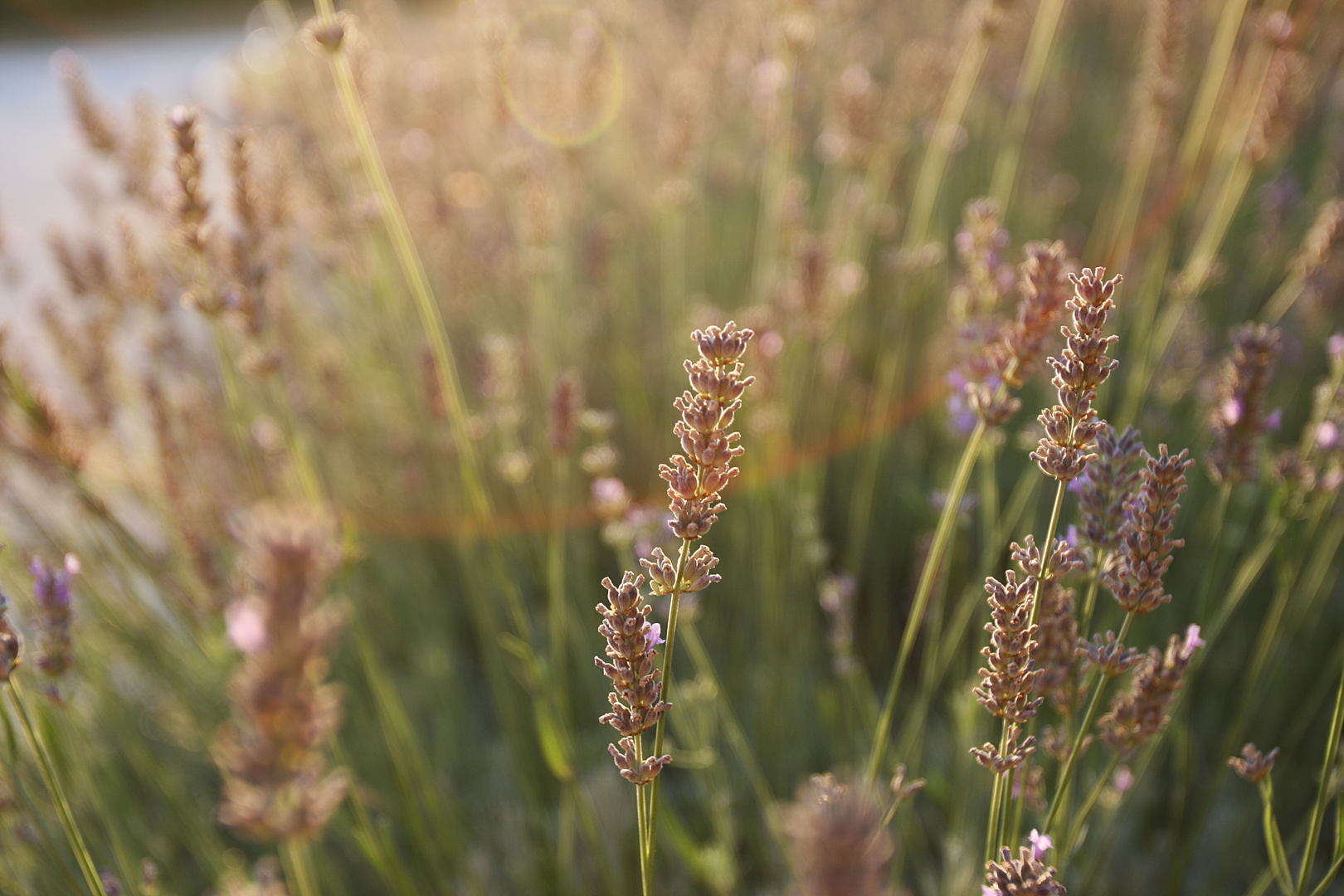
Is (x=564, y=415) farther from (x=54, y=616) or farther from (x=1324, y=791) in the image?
(x=1324, y=791)

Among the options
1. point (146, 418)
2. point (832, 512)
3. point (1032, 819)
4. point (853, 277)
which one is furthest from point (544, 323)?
point (1032, 819)

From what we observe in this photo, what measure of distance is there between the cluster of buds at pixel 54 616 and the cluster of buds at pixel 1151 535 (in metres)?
1.00

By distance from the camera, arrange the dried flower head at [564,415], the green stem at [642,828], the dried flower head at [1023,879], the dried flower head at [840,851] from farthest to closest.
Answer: the dried flower head at [564,415], the green stem at [642,828], the dried flower head at [1023,879], the dried flower head at [840,851]

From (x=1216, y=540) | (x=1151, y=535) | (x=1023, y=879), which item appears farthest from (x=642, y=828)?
(x=1216, y=540)

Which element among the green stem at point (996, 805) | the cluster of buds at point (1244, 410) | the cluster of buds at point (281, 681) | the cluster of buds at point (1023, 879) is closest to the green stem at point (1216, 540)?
the cluster of buds at point (1244, 410)

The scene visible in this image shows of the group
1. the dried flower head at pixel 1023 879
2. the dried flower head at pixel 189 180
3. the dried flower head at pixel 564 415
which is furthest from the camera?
the dried flower head at pixel 564 415

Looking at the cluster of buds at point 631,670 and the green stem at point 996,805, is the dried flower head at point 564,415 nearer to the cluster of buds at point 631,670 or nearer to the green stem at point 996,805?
the cluster of buds at point 631,670

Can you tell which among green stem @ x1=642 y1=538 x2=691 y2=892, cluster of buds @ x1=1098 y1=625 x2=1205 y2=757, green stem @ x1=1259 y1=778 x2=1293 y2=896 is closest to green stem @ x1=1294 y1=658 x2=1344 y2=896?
green stem @ x1=1259 y1=778 x2=1293 y2=896

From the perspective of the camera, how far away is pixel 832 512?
230 cm

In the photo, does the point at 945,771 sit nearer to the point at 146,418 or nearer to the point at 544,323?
the point at 544,323

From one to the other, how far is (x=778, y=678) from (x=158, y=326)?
→ 1816 millimetres

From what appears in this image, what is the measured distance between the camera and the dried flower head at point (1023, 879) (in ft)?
2.05

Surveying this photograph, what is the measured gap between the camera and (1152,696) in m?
0.81

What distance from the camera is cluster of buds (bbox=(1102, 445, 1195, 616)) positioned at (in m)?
0.73
